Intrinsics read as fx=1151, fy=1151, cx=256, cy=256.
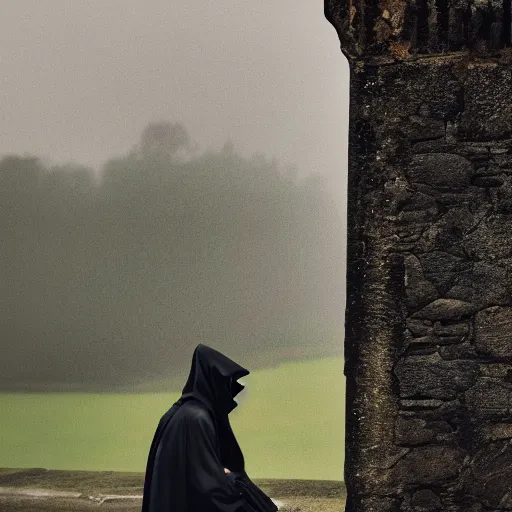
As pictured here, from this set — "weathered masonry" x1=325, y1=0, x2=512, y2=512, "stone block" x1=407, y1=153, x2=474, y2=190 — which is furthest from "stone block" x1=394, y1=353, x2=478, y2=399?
"stone block" x1=407, y1=153, x2=474, y2=190

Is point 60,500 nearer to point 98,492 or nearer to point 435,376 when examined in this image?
point 98,492

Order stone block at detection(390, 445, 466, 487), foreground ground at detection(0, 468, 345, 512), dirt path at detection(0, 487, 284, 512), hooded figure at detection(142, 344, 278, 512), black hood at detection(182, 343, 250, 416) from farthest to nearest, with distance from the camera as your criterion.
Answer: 1. dirt path at detection(0, 487, 284, 512)
2. foreground ground at detection(0, 468, 345, 512)
3. stone block at detection(390, 445, 466, 487)
4. black hood at detection(182, 343, 250, 416)
5. hooded figure at detection(142, 344, 278, 512)

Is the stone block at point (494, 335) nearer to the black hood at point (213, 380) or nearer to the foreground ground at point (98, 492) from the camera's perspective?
the black hood at point (213, 380)

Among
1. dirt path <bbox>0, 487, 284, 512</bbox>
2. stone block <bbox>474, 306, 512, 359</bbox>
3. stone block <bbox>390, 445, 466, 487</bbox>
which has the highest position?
stone block <bbox>474, 306, 512, 359</bbox>

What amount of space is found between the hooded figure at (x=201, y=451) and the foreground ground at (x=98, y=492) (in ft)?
11.0

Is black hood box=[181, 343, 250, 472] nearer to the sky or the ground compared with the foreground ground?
nearer to the sky

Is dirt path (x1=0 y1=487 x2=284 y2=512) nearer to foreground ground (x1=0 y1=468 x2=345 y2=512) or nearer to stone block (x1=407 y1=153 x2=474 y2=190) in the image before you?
foreground ground (x1=0 y1=468 x2=345 y2=512)

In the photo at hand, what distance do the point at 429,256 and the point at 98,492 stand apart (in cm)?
509

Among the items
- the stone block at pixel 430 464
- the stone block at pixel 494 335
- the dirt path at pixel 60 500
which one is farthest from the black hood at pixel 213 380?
the dirt path at pixel 60 500

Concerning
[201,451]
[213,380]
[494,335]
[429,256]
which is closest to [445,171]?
[429,256]

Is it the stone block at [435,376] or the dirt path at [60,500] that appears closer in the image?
the stone block at [435,376]

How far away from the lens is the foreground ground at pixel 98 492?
9.93 metres

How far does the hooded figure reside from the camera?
5.97 metres

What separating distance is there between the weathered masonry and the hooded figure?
2.83 ft
